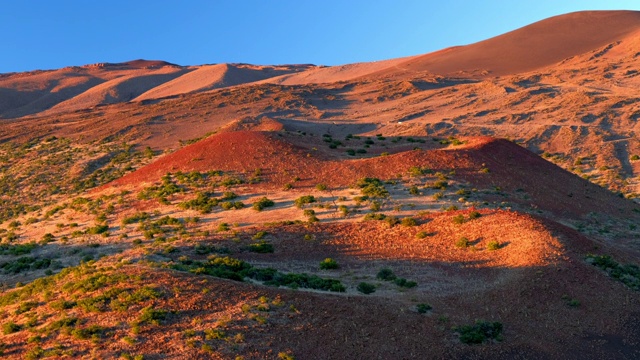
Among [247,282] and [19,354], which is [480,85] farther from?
[19,354]

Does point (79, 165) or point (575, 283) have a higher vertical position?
point (79, 165)

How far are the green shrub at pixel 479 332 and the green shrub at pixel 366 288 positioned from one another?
3.69m

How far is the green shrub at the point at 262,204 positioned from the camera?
112ft

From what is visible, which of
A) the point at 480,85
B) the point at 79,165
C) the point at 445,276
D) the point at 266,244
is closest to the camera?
the point at 445,276

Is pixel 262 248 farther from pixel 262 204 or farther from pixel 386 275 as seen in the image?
pixel 262 204

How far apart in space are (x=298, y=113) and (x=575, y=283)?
57075 millimetres

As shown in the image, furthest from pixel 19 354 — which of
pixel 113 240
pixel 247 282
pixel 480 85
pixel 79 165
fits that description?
pixel 480 85

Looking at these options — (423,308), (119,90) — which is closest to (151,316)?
(423,308)

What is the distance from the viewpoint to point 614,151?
191 feet

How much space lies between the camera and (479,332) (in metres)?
18.0

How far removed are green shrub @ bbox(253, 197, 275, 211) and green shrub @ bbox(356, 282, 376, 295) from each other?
13267 millimetres

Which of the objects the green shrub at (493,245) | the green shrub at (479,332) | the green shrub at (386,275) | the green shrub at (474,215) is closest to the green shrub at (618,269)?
the green shrub at (493,245)

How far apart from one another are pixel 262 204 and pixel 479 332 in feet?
59.6

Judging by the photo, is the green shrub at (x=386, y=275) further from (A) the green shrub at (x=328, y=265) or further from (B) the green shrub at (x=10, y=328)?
(B) the green shrub at (x=10, y=328)
